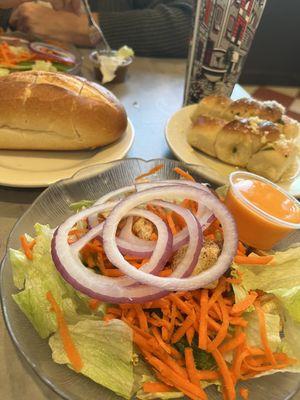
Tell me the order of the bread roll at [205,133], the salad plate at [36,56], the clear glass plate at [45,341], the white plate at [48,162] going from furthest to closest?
the salad plate at [36,56] → the bread roll at [205,133] → the white plate at [48,162] → the clear glass plate at [45,341]

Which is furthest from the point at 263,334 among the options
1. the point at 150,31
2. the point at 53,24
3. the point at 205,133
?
the point at 53,24

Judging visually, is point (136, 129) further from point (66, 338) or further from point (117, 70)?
point (66, 338)

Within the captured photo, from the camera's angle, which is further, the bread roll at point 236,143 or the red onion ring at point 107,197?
the bread roll at point 236,143

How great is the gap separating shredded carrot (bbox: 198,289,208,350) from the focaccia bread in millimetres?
663

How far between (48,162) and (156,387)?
826mm

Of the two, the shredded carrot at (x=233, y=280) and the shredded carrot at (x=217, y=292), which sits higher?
the shredded carrot at (x=233, y=280)

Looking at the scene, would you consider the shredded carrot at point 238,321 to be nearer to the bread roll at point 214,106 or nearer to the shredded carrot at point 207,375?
the shredded carrot at point 207,375

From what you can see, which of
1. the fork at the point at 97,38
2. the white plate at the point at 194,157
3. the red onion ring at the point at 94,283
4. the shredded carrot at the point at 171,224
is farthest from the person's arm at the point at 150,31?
the red onion ring at the point at 94,283

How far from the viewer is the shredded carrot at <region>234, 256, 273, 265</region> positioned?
0.86 metres

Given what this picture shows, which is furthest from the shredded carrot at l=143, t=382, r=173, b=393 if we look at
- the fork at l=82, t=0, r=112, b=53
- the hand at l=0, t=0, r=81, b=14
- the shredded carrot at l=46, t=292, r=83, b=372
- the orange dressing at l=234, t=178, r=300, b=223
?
the hand at l=0, t=0, r=81, b=14

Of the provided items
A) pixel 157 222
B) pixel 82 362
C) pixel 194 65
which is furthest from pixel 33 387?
pixel 194 65

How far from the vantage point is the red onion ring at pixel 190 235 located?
28.9 inches

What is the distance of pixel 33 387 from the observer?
738 millimetres

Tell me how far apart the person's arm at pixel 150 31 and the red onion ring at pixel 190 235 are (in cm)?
158
